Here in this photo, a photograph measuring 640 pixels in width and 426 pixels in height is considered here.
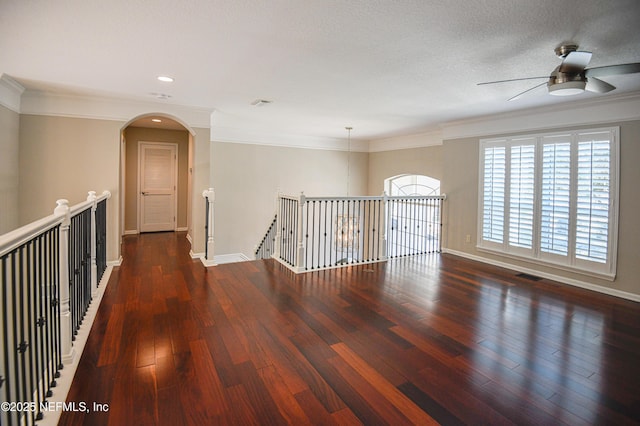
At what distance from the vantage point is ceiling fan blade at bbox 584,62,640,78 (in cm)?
245

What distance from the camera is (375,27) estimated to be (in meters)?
2.54

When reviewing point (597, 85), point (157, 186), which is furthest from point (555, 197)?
point (157, 186)

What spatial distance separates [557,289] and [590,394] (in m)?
2.62

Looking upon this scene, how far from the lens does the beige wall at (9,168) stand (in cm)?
411

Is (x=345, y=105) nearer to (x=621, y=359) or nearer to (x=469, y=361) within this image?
(x=469, y=361)

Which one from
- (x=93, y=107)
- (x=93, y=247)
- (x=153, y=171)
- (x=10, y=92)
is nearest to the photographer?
(x=93, y=247)

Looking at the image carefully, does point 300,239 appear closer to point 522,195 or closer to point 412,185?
point 522,195

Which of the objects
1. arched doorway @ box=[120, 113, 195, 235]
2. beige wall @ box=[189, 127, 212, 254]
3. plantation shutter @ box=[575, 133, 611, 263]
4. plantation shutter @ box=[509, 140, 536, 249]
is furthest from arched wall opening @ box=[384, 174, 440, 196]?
arched doorway @ box=[120, 113, 195, 235]

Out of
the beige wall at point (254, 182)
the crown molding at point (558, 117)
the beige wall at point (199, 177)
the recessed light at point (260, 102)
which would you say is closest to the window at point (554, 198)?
the crown molding at point (558, 117)

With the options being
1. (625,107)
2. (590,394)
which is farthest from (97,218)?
(625,107)

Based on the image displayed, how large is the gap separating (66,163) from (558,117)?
23.5ft

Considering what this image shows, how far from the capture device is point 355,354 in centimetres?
267

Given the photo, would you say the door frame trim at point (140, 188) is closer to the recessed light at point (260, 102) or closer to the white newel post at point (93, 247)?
the recessed light at point (260, 102)

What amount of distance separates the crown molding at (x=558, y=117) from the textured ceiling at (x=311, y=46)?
0.69ft
